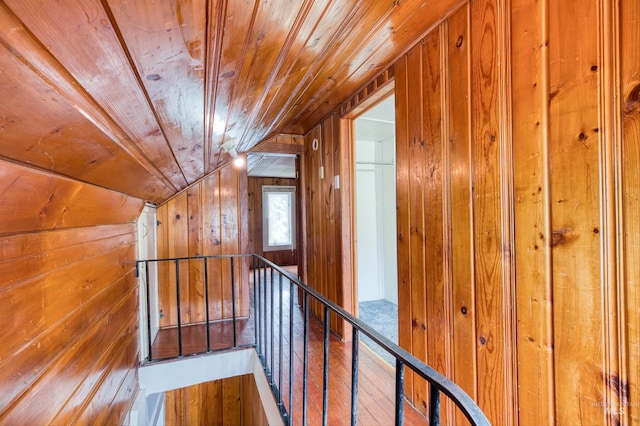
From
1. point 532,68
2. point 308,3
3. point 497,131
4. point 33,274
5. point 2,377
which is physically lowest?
point 2,377

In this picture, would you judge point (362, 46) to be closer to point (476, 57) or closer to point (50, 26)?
point (476, 57)

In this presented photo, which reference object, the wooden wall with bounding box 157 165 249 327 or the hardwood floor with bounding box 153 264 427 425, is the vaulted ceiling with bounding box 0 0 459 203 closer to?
the hardwood floor with bounding box 153 264 427 425

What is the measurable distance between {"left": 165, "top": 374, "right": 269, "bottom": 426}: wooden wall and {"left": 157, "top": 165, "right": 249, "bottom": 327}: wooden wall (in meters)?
0.71

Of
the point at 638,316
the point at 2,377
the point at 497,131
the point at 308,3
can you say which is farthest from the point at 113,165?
the point at 638,316

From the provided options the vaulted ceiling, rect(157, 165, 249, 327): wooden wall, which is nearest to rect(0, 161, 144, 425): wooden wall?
the vaulted ceiling

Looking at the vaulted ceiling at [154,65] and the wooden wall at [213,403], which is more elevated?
the vaulted ceiling at [154,65]

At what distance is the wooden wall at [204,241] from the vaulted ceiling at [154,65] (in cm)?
146

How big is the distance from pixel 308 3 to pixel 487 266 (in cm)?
116

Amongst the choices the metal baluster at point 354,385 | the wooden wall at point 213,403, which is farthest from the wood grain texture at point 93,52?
the wooden wall at point 213,403

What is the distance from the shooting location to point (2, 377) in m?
0.74

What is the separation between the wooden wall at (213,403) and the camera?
9.50 ft

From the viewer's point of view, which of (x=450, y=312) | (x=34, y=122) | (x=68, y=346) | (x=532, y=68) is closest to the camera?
(x=34, y=122)

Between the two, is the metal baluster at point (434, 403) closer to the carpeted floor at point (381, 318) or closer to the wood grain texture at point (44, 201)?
the wood grain texture at point (44, 201)

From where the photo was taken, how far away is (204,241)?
306 centimetres
